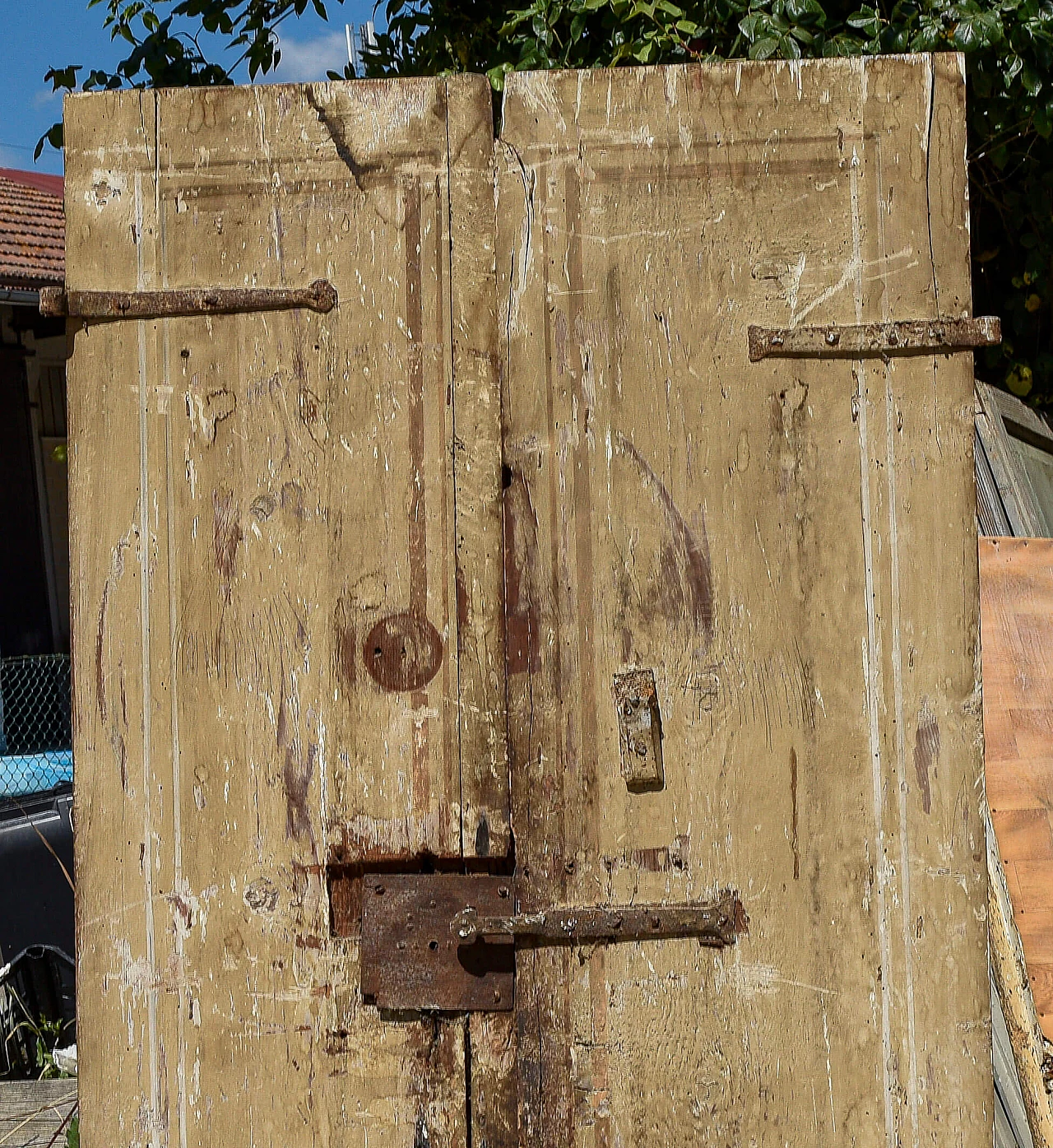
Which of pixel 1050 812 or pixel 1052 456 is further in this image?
pixel 1052 456

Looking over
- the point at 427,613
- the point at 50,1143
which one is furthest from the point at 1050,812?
the point at 50,1143

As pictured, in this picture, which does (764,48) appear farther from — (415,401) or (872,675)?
(872,675)

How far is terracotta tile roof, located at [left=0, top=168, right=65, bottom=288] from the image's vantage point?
21.7ft

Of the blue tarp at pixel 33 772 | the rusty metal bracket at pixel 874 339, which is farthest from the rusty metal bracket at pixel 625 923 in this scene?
the blue tarp at pixel 33 772

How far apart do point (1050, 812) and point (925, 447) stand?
1.12m

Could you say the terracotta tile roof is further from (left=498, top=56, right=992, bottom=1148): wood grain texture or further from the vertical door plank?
(left=498, top=56, right=992, bottom=1148): wood grain texture

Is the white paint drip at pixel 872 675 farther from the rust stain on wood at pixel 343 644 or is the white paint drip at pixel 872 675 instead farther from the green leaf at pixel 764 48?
the green leaf at pixel 764 48

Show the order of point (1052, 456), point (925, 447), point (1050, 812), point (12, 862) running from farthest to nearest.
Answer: point (12, 862) < point (1052, 456) < point (1050, 812) < point (925, 447)

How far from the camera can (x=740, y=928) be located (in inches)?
A: 62.1

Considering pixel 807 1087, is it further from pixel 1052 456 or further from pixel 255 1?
pixel 255 1

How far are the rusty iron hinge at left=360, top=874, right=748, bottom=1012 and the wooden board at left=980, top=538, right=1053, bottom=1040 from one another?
3.20 ft

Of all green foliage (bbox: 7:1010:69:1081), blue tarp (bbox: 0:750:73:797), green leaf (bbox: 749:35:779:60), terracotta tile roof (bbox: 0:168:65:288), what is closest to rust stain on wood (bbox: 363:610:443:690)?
green leaf (bbox: 749:35:779:60)

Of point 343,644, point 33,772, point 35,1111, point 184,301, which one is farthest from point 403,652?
point 33,772

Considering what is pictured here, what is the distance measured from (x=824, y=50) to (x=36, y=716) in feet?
18.2
